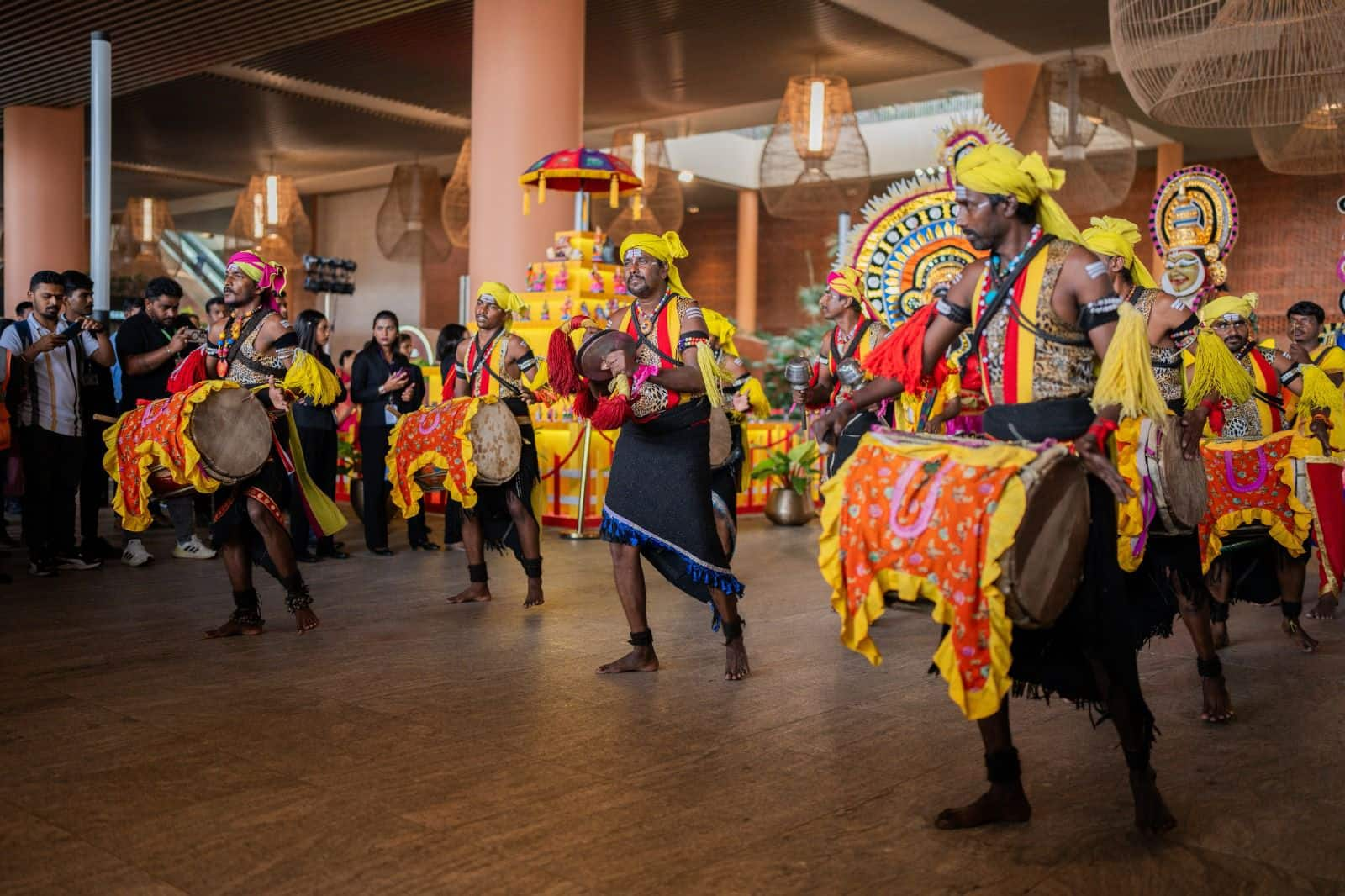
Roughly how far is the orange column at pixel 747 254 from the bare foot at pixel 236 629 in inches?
723

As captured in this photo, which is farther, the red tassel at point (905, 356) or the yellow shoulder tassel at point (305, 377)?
the yellow shoulder tassel at point (305, 377)

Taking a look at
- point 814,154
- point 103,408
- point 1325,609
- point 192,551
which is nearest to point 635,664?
point 1325,609

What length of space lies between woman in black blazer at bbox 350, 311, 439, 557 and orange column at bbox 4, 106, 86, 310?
8.75m

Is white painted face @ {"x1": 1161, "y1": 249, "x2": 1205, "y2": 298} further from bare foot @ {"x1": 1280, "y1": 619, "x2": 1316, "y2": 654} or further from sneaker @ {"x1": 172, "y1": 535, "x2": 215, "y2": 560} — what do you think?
sneaker @ {"x1": 172, "y1": 535, "x2": 215, "y2": 560}

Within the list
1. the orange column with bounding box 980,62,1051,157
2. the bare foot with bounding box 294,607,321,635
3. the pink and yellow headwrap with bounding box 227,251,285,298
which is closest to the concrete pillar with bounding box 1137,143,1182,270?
the orange column with bounding box 980,62,1051,157

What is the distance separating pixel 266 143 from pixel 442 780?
19805 mm

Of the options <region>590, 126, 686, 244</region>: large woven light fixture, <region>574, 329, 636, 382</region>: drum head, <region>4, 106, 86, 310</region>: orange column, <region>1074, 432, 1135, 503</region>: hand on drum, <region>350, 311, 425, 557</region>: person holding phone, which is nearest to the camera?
<region>1074, 432, 1135, 503</region>: hand on drum

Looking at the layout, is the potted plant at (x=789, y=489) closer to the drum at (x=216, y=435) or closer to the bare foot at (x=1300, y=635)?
the bare foot at (x=1300, y=635)

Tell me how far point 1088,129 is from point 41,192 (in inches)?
497

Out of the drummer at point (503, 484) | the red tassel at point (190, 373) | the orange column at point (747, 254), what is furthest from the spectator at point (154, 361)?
the orange column at point (747, 254)

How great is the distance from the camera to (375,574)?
7.80 metres

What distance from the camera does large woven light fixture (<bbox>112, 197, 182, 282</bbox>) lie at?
66.4 ft

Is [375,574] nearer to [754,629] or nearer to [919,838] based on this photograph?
[754,629]

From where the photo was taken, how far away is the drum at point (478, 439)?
22.0 ft
